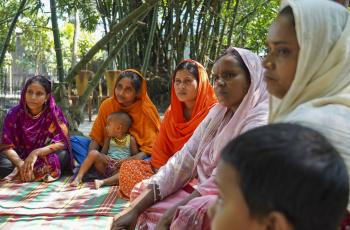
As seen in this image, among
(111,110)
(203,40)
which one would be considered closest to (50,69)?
(203,40)

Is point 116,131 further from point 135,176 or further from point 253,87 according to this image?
point 253,87

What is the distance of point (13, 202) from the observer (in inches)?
128

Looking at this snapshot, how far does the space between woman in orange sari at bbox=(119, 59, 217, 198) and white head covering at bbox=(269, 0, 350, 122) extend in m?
1.79

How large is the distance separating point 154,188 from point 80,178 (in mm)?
1723

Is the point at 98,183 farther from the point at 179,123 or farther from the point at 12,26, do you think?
the point at 12,26

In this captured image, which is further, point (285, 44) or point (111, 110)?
point (111, 110)

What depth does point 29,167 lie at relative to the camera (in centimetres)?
383

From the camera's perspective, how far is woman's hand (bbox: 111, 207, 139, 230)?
2.05m

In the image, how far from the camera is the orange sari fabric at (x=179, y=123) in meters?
3.18

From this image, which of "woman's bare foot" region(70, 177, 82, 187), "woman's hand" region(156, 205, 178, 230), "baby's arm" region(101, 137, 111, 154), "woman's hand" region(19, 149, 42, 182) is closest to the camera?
"woman's hand" region(156, 205, 178, 230)

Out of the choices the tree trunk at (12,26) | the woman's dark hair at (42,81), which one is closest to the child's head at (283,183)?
the woman's dark hair at (42,81)

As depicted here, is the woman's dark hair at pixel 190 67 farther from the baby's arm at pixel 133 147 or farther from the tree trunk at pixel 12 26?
the tree trunk at pixel 12 26

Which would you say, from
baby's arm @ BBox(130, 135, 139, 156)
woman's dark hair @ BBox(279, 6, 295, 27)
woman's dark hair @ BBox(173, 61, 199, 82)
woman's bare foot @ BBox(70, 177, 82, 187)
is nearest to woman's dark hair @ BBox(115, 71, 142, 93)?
baby's arm @ BBox(130, 135, 139, 156)

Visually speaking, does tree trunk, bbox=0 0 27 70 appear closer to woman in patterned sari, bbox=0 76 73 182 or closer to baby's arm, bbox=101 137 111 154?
woman in patterned sari, bbox=0 76 73 182
